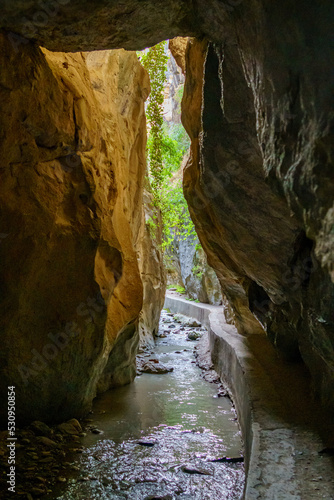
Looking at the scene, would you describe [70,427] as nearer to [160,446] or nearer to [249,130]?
[160,446]

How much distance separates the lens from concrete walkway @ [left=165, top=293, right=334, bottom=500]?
293 centimetres

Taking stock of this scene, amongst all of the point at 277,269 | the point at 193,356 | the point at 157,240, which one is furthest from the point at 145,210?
the point at 277,269

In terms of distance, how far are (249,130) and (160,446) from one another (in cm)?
384

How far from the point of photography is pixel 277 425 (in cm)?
405

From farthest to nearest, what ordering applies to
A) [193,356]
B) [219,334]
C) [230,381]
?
[193,356], [219,334], [230,381]

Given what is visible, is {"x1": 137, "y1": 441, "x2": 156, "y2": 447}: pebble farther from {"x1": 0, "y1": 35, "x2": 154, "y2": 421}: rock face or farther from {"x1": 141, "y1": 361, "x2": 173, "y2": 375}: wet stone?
{"x1": 141, "y1": 361, "x2": 173, "y2": 375}: wet stone

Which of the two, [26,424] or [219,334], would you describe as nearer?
[26,424]

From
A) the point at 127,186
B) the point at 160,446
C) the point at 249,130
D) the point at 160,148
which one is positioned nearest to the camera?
the point at 249,130

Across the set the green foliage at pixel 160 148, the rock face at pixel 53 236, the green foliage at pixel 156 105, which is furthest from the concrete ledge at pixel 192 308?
the rock face at pixel 53 236

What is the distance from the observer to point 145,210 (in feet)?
39.3

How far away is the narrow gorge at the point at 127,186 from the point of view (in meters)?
2.15

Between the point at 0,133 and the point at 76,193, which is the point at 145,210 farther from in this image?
the point at 0,133

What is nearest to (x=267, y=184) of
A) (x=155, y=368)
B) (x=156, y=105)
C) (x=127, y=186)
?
(x=127, y=186)

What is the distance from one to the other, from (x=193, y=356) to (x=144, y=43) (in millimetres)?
8330
